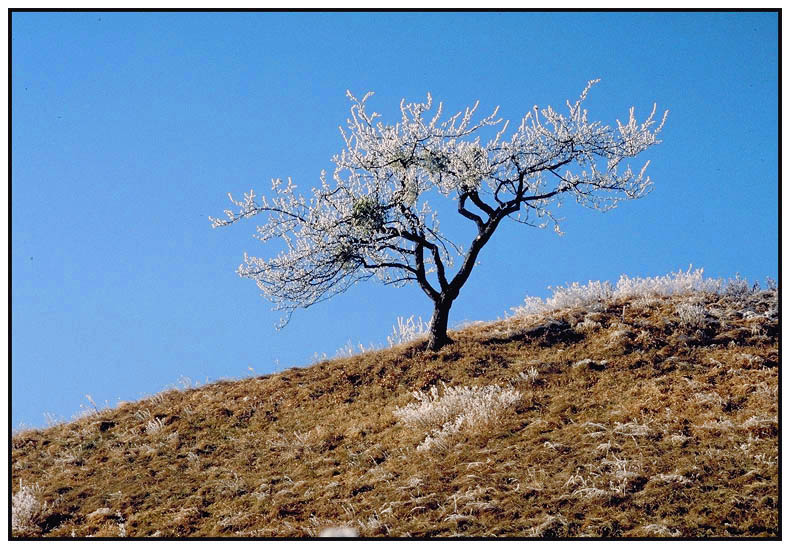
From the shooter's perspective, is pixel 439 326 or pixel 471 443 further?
pixel 439 326

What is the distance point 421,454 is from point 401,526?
3159mm

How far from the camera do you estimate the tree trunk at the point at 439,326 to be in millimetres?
21516

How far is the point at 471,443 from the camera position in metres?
14.1

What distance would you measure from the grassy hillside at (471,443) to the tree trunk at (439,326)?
383mm

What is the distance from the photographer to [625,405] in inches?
594

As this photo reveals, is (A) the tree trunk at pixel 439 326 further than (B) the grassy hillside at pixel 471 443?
Yes

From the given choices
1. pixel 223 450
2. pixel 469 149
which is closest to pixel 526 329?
pixel 469 149

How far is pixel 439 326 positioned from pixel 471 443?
7733mm

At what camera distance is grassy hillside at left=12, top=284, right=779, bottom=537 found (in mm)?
11055

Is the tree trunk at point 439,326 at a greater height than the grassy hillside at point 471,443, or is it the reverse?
the tree trunk at point 439,326

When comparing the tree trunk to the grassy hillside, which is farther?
the tree trunk

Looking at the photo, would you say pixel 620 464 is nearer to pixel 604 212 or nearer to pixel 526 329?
pixel 526 329

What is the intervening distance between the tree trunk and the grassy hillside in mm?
383

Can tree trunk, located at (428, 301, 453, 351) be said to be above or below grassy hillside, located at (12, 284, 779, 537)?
above
